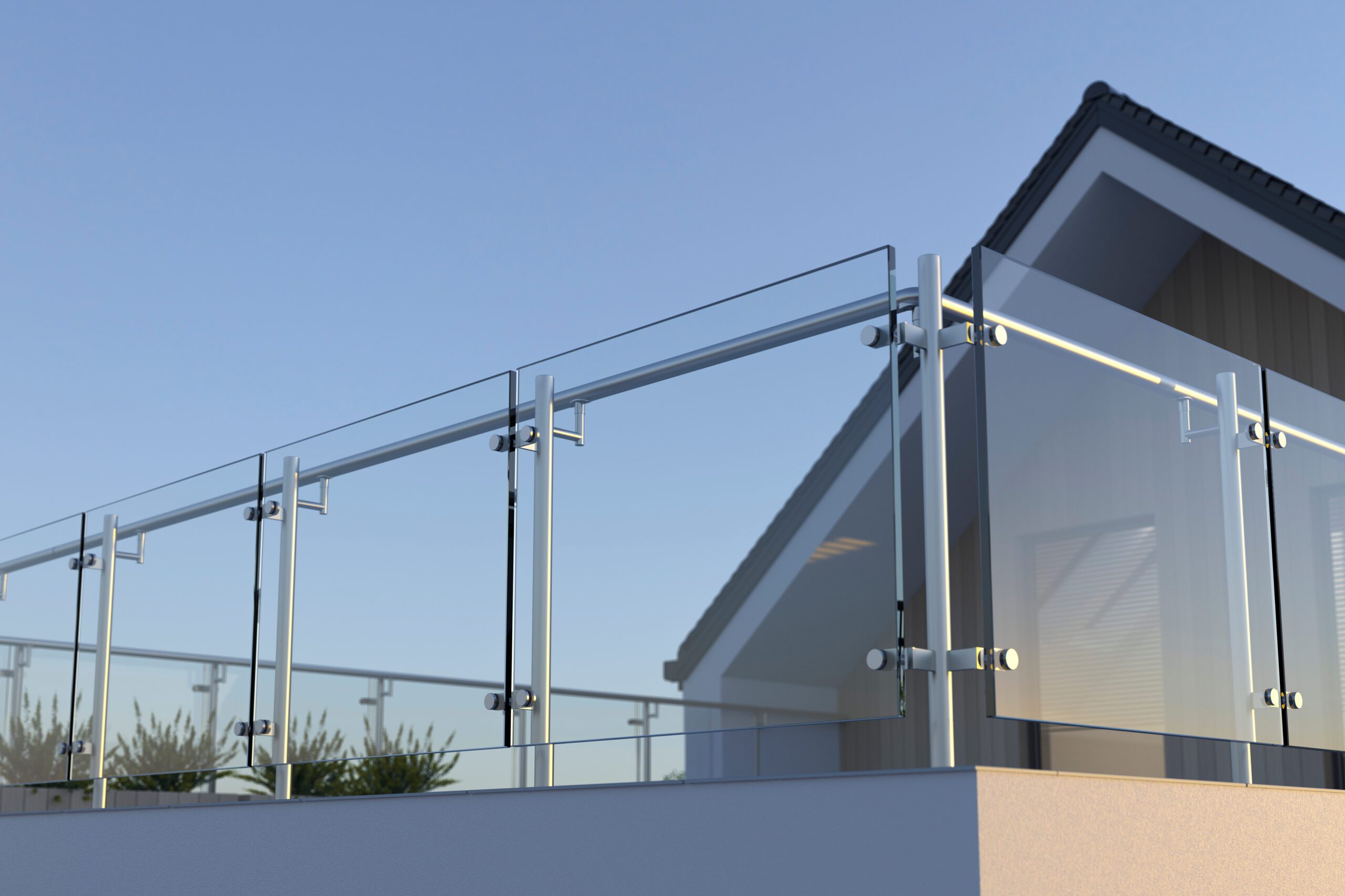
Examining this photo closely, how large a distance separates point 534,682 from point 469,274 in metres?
29.1

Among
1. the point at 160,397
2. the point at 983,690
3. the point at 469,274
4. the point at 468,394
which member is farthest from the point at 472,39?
the point at 983,690

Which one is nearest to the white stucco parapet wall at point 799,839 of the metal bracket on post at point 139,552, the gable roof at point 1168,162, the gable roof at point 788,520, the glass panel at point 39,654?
the gable roof at point 788,520

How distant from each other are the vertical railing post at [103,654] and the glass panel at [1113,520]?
14.1ft

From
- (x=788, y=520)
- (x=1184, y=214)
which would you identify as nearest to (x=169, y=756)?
(x=788, y=520)

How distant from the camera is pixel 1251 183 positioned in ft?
24.1

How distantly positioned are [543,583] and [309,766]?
146cm

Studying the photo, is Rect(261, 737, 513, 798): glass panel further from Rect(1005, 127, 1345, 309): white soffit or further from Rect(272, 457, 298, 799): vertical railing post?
Rect(1005, 127, 1345, 309): white soffit

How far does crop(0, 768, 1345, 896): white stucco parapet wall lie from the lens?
3021 millimetres

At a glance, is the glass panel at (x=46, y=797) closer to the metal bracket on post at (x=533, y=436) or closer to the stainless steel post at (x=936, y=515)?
the metal bracket on post at (x=533, y=436)

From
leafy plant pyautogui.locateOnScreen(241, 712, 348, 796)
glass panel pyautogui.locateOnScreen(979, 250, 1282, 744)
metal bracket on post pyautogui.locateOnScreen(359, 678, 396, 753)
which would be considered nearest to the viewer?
glass panel pyautogui.locateOnScreen(979, 250, 1282, 744)

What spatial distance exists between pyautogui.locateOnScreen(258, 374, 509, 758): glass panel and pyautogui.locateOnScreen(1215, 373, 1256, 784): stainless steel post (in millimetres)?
2192

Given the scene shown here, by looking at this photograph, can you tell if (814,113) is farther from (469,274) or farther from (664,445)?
(664,445)

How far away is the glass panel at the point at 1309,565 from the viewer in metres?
4.44

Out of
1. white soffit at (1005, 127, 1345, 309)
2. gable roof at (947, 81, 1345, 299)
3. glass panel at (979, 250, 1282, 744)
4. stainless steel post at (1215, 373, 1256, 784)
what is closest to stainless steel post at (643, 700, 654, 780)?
glass panel at (979, 250, 1282, 744)
